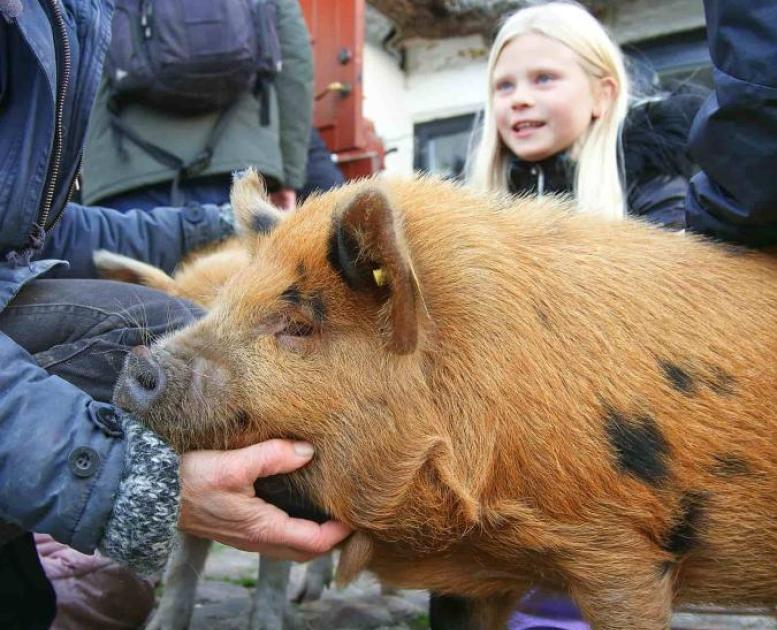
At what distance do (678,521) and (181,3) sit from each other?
9.47 ft

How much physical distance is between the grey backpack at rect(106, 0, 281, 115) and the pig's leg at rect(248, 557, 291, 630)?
6.28 feet

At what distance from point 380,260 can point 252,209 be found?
0.64 metres

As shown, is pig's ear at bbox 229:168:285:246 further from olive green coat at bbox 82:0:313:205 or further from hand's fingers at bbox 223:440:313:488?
olive green coat at bbox 82:0:313:205

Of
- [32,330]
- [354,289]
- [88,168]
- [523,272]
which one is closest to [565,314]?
[523,272]

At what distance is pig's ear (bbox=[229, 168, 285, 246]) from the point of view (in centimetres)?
249

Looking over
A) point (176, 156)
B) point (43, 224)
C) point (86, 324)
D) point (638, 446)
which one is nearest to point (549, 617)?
point (638, 446)

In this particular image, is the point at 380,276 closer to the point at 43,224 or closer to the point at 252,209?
the point at 252,209

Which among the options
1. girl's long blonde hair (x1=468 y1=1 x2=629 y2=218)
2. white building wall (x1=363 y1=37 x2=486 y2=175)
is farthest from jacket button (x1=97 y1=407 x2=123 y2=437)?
white building wall (x1=363 y1=37 x2=486 y2=175)

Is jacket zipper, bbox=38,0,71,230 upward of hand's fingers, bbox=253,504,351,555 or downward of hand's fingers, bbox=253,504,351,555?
upward

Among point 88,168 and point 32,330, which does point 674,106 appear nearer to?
point 32,330

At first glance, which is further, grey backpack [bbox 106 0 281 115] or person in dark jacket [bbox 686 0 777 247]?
grey backpack [bbox 106 0 281 115]

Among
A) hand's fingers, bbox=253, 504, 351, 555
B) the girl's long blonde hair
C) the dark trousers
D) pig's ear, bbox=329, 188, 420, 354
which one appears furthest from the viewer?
the girl's long blonde hair

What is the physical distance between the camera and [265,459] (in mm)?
2049

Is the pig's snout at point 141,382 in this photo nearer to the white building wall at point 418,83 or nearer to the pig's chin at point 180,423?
the pig's chin at point 180,423
